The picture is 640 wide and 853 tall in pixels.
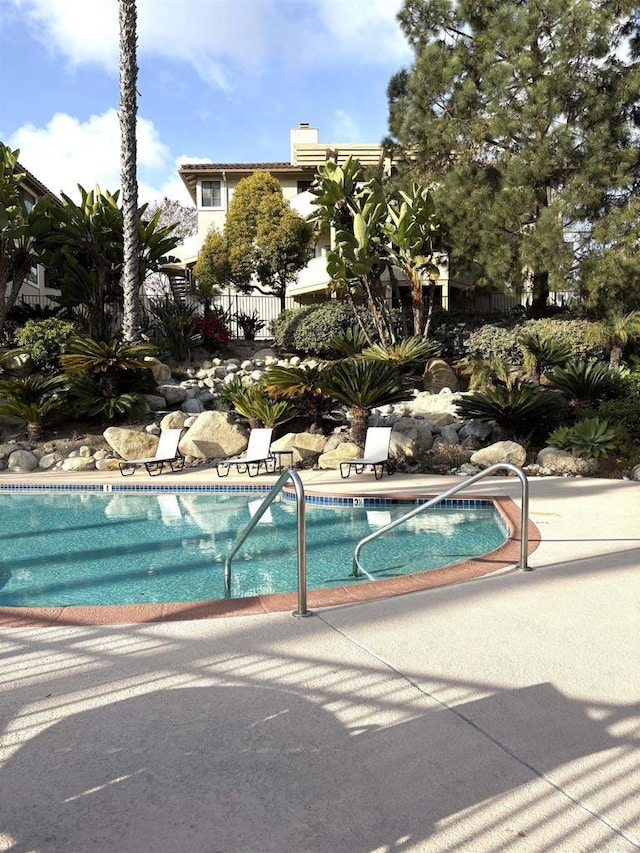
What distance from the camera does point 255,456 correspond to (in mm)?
12820

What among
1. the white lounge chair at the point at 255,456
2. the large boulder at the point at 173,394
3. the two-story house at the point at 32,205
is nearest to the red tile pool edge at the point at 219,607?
the white lounge chair at the point at 255,456

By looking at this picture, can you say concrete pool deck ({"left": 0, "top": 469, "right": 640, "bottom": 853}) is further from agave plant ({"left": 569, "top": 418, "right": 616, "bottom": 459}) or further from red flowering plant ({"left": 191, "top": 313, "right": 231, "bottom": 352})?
red flowering plant ({"left": 191, "top": 313, "right": 231, "bottom": 352})

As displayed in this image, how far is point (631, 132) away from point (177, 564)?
59.7 ft

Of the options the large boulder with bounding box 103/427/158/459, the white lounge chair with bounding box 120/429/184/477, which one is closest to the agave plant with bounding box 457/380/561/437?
the white lounge chair with bounding box 120/429/184/477

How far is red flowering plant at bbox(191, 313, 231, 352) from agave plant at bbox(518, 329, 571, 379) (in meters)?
9.21

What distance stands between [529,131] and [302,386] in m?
11.0

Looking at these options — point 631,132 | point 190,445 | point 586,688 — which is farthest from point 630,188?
point 586,688

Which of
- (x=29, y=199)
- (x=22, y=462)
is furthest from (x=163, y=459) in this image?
(x=29, y=199)

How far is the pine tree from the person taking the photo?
60.1 ft

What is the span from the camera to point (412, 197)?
21266 mm

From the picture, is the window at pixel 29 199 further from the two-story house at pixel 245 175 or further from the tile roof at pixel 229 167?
the tile roof at pixel 229 167

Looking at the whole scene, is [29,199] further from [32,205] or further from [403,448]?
[403,448]

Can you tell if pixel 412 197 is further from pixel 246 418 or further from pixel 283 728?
pixel 283 728

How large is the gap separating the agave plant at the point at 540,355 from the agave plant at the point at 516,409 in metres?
3.20
